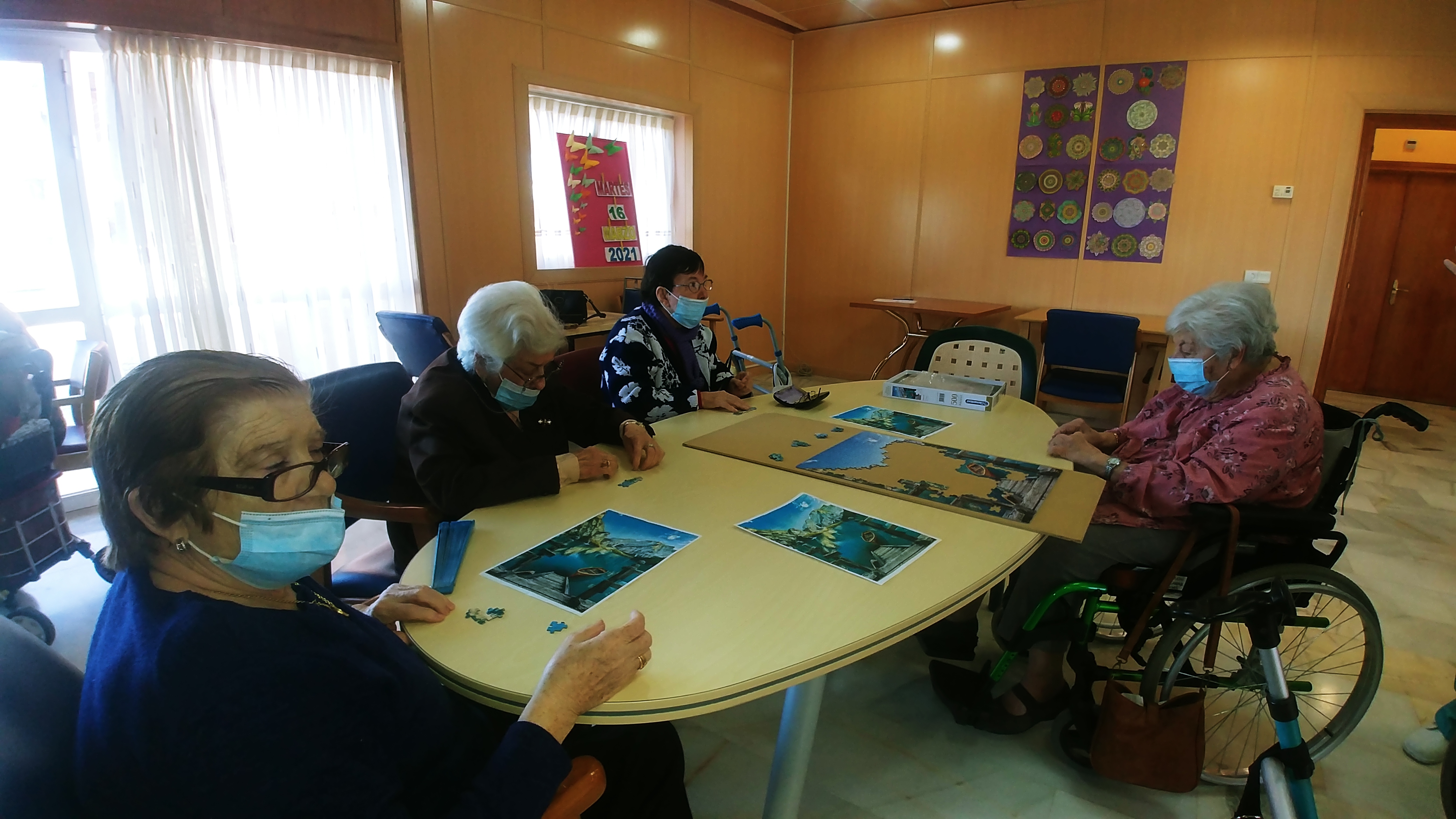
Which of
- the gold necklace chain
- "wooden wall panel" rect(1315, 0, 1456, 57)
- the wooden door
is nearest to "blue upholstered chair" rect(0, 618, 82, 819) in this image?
the gold necklace chain

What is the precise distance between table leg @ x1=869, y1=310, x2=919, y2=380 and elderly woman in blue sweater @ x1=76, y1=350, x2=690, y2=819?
473 cm

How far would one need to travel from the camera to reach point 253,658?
79cm

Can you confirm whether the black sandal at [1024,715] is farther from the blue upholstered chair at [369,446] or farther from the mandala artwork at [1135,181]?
the mandala artwork at [1135,181]

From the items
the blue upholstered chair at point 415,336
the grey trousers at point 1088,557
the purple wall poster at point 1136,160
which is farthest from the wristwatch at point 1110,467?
the purple wall poster at point 1136,160

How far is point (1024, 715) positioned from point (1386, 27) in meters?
4.95

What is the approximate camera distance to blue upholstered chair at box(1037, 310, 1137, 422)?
13.8 feet

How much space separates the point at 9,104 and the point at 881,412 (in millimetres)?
3830

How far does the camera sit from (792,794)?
1424 mm

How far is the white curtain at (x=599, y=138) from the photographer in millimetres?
4586

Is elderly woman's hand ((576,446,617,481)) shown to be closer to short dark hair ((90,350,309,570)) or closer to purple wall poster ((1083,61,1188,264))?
short dark hair ((90,350,309,570))

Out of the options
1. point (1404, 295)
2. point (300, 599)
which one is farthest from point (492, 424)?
point (1404, 295)

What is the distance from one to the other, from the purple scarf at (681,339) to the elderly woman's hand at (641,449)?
27.9 inches

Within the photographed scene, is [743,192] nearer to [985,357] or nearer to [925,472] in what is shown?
[985,357]

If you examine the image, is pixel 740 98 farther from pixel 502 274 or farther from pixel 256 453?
pixel 256 453
